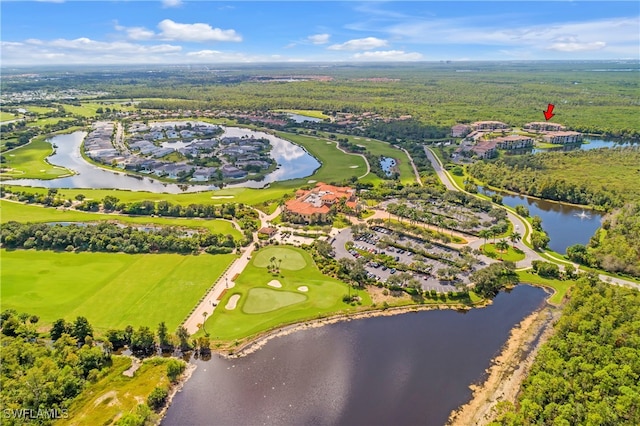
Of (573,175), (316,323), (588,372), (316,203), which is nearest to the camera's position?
(588,372)

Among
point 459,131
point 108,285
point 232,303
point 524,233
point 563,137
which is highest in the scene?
point 459,131

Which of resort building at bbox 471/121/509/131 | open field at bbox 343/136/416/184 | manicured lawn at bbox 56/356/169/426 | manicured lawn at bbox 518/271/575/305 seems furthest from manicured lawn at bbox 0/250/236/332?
resort building at bbox 471/121/509/131

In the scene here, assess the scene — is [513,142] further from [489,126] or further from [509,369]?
[509,369]

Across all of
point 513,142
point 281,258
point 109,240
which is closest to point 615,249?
point 281,258

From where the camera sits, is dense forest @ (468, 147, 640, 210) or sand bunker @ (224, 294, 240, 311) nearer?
sand bunker @ (224, 294, 240, 311)

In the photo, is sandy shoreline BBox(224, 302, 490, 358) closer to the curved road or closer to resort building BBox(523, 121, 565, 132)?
the curved road
